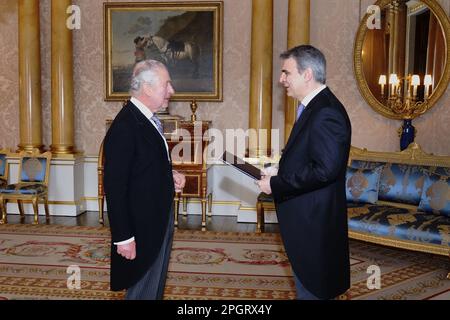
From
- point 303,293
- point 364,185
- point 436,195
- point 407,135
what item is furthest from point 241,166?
point 407,135

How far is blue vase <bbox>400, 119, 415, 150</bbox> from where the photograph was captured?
6.46 m

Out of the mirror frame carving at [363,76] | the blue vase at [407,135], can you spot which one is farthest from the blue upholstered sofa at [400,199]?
the mirror frame carving at [363,76]

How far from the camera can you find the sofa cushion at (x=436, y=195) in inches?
194

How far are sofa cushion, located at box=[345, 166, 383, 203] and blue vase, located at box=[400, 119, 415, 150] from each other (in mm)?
1036

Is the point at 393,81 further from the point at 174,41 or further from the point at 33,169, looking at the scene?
the point at 33,169

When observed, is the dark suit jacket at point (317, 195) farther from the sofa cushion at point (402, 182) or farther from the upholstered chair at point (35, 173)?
the upholstered chair at point (35, 173)

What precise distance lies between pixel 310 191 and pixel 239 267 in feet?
8.19

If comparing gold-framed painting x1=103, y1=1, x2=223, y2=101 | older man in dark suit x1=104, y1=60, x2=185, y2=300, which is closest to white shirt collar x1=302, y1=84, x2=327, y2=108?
older man in dark suit x1=104, y1=60, x2=185, y2=300

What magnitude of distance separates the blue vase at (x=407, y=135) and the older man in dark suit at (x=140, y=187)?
4.57 meters

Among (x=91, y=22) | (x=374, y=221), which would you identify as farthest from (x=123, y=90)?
(x=374, y=221)

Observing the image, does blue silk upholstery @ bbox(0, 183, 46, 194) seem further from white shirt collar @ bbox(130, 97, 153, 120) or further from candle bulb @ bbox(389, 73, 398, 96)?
candle bulb @ bbox(389, 73, 398, 96)

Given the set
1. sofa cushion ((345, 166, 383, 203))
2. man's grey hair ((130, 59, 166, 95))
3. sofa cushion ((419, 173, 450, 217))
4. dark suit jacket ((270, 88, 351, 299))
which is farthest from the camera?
sofa cushion ((345, 166, 383, 203))

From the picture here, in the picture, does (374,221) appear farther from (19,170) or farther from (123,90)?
(19,170)

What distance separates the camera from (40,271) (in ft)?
15.0
